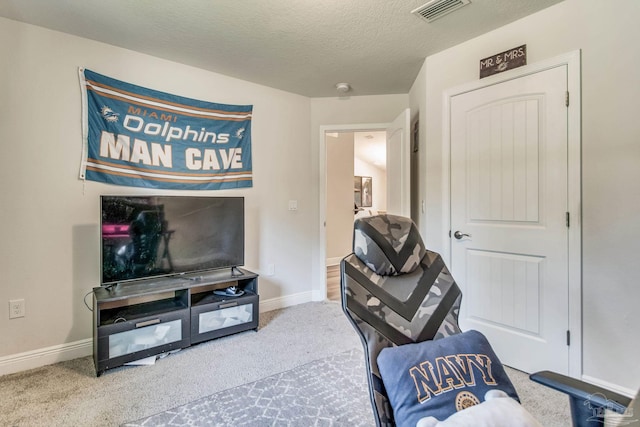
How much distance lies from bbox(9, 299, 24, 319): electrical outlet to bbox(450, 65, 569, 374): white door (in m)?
3.12

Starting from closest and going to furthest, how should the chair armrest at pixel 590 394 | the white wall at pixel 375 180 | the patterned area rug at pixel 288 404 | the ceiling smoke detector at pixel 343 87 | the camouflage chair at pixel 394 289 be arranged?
the chair armrest at pixel 590 394, the camouflage chair at pixel 394 289, the patterned area rug at pixel 288 404, the ceiling smoke detector at pixel 343 87, the white wall at pixel 375 180

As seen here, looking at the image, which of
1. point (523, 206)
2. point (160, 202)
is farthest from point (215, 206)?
point (523, 206)

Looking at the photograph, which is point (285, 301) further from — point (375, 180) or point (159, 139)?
point (375, 180)

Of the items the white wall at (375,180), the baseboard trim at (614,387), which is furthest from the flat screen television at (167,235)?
the white wall at (375,180)

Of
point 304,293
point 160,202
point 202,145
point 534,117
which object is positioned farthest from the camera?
point 304,293

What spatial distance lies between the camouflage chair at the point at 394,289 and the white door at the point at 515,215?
1.08m

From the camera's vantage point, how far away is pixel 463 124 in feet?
7.61

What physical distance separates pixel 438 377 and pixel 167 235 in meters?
2.11

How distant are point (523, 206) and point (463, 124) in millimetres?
752

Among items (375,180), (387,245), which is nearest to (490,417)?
(387,245)

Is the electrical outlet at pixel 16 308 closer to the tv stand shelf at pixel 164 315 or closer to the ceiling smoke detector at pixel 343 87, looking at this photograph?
the tv stand shelf at pixel 164 315

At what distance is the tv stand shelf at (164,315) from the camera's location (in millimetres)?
1999

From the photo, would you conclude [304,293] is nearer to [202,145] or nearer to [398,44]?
[202,145]

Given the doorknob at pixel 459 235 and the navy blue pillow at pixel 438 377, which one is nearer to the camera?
the navy blue pillow at pixel 438 377
